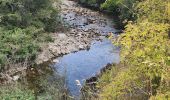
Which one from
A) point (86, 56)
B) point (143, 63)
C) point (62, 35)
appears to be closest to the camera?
point (143, 63)

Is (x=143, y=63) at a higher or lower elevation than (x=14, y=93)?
higher

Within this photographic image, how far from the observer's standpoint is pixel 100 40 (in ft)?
84.3

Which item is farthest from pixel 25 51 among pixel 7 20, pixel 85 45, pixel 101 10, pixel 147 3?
pixel 101 10

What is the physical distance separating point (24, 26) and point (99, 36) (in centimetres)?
532

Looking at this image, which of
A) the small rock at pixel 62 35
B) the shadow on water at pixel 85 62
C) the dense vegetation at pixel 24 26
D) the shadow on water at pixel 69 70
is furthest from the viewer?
the small rock at pixel 62 35

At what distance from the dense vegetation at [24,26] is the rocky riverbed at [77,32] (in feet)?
2.31

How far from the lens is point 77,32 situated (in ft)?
88.4

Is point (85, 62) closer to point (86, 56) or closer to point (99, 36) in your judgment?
point (86, 56)

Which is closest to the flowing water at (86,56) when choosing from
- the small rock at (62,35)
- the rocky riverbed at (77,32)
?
the rocky riverbed at (77,32)

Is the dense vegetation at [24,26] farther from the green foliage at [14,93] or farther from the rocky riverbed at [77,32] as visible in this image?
the green foliage at [14,93]

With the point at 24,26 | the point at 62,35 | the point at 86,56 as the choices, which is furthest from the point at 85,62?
the point at 24,26

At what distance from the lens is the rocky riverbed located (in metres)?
23.2

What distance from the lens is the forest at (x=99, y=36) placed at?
395 inches

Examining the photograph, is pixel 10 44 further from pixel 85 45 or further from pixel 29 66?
pixel 85 45
